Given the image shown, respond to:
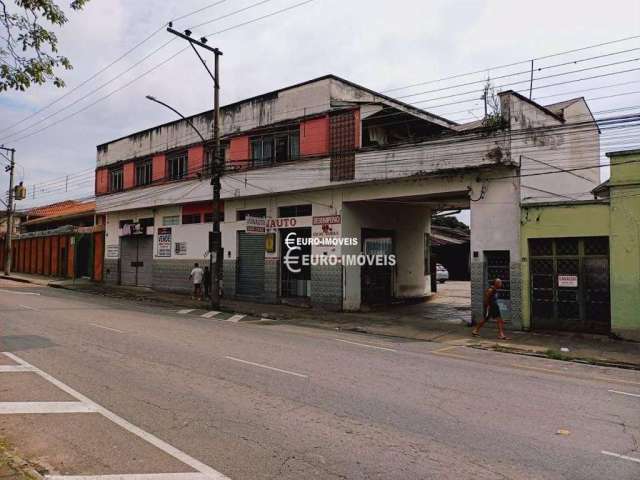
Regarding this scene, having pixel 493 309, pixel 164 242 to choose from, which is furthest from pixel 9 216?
pixel 493 309

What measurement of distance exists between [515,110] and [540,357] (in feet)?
27.1

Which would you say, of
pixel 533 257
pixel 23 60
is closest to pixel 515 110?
pixel 533 257

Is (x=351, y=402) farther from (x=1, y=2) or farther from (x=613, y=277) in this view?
(x=613, y=277)

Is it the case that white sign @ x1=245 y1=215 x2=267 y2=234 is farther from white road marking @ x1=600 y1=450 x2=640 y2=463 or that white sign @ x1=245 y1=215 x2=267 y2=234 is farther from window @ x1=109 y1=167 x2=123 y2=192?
white road marking @ x1=600 y1=450 x2=640 y2=463

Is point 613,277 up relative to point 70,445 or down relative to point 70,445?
up

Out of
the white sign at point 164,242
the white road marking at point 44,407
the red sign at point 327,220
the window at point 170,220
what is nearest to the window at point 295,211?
the red sign at point 327,220

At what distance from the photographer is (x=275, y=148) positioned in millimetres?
23547

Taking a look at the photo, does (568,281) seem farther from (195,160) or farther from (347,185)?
(195,160)

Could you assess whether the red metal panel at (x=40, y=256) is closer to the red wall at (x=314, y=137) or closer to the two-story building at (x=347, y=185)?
the two-story building at (x=347, y=185)

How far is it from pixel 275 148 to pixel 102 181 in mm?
17652

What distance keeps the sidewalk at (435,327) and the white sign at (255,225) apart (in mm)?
3323

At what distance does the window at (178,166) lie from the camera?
28578 millimetres

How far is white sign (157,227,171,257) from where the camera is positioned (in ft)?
97.5

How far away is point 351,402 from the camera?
24.2 ft
